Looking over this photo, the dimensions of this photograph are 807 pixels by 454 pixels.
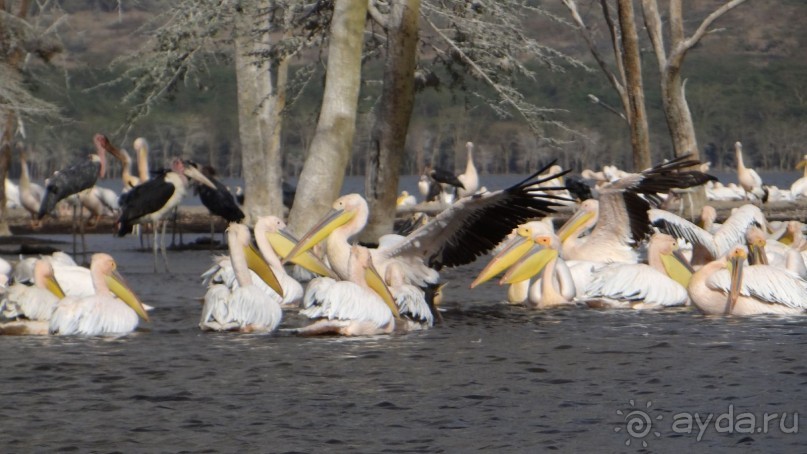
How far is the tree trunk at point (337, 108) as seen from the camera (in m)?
16.8

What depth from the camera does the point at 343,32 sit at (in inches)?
670

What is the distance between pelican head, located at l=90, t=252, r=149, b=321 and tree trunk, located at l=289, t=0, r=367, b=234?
624 centimetres

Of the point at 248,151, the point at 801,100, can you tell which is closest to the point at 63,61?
the point at 248,151

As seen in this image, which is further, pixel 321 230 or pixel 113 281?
pixel 321 230

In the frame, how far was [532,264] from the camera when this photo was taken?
39.8 ft

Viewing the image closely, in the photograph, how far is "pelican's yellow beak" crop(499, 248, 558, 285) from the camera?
12109 mm

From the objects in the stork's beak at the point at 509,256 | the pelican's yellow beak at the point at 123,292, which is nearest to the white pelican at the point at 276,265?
the pelican's yellow beak at the point at 123,292

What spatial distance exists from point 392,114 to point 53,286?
298 inches

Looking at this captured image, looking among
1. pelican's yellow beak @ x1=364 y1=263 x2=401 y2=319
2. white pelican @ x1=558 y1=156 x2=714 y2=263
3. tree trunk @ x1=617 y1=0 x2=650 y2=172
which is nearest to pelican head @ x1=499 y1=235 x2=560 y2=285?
white pelican @ x1=558 y1=156 x2=714 y2=263

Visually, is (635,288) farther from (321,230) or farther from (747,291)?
(321,230)

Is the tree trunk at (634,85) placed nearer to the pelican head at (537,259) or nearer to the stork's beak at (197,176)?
the stork's beak at (197,176)

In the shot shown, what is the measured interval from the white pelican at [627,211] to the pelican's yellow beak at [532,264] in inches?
53.6

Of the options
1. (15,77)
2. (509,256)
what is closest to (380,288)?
(509,256)

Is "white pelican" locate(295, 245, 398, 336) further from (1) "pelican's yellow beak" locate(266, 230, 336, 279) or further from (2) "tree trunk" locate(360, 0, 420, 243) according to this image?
(2) "tree trunk" locate(360, 0, 420, 243)
